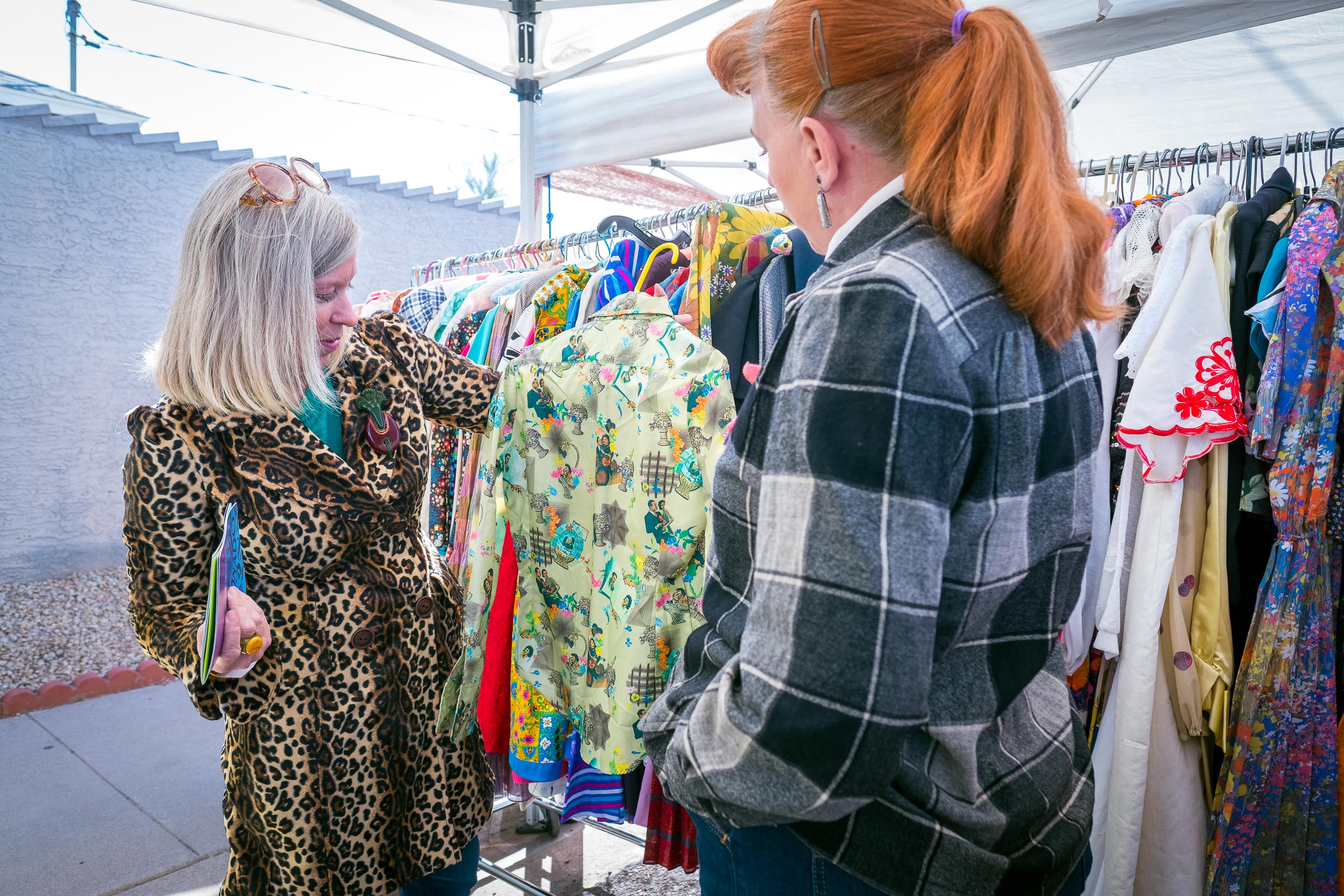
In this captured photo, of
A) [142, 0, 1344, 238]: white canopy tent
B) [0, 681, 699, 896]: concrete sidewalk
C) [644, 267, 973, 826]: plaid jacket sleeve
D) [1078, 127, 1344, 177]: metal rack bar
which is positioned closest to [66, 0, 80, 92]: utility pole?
[142, 0, 1344, 238]: white canopy tent

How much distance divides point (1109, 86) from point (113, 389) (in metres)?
5.53

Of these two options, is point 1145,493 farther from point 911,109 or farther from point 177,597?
point 177,597

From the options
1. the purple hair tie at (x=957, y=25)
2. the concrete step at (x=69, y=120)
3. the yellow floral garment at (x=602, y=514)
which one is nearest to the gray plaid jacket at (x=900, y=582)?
the purple hair tie at (x=957, y=25)

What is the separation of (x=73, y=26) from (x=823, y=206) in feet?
21.3

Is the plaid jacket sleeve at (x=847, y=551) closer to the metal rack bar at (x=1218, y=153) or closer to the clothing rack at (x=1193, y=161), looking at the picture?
the clothing rack at (x=1193, y=161)

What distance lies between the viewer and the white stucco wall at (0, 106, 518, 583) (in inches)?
166

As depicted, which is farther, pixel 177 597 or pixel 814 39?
pixel 177 597

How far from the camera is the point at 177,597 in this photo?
145cm

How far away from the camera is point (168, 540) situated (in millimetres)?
1414

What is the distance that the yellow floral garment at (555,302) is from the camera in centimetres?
204

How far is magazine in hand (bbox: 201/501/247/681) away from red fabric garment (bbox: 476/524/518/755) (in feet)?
1.76

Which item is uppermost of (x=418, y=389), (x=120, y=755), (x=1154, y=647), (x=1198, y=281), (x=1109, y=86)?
(x=1109, y=86)

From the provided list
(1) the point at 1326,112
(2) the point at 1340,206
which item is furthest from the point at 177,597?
(1) the point at 1326,112

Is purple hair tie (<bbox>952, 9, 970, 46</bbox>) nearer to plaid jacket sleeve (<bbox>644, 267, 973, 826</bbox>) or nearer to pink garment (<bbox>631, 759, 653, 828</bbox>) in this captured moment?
plaid jacket sleeve (<bbox>644, 267, 973, 826</bbox>)
